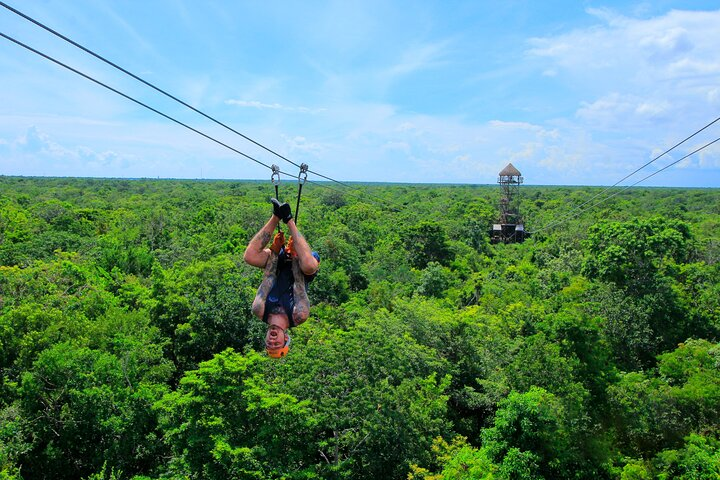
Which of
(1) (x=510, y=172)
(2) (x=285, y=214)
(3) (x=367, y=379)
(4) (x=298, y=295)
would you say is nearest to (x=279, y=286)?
(4) (x=298, y=295)

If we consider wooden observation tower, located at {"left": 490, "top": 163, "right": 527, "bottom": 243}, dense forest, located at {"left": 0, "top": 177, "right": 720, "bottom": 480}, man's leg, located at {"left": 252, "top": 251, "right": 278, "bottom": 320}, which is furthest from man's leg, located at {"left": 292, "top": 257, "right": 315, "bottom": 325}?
wooden observation tower, located at {"left": 490, "top": 163, "right": 527, "bottom": 243}

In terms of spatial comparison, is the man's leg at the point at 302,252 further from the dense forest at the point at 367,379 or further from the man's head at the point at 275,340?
the dense forest at the point at 367,379

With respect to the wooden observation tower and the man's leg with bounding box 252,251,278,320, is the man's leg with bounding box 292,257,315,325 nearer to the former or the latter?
the man's leg with bounding box 252,251,278,320

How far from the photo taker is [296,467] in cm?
1388

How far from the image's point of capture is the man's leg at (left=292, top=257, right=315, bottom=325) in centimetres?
652

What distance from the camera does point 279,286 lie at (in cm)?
662

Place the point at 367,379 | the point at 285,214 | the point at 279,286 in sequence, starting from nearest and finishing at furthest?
1. the point at 285,214
2. the point at 279,286
3. the point at 367,379

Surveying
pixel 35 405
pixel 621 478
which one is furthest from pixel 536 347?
pixel 35 405

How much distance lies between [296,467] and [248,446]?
1.55 meters

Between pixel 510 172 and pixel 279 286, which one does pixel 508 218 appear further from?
pixel 279 286

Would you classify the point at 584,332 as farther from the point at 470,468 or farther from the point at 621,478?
the point at 470,468

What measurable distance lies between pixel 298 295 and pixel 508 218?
50.7 meters

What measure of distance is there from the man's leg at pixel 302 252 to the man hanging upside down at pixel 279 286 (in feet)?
0.05

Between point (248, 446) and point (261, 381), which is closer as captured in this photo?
point (248, 446)
